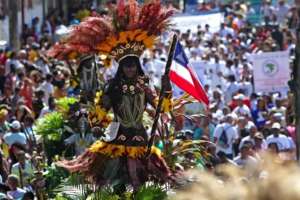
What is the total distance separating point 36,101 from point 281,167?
1424 cm

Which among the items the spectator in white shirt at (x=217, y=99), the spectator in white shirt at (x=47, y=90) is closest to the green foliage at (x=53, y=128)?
the spectator in white shirt at (x=47, y=90)

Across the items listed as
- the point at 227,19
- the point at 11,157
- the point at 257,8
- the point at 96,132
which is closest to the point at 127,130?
the point at 96,132

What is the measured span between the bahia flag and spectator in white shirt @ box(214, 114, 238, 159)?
20.8 ft

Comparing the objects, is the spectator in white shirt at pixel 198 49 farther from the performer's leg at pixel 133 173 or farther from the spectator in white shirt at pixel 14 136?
the performer's leg at pixel 133 173

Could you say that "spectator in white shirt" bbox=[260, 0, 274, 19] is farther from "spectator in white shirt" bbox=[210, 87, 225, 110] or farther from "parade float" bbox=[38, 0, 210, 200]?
"parade float" bbox=[38, 0, 210, 200]

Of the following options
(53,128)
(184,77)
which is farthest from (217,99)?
(184,77)

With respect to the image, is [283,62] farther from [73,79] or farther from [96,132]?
[96,132]

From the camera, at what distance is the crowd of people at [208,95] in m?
12.4

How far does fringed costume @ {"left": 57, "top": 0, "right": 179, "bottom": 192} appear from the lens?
26.6 ft

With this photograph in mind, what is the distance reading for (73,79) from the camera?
42.7 ft

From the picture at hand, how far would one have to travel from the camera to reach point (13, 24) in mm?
24938

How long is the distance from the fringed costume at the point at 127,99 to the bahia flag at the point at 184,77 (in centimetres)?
23

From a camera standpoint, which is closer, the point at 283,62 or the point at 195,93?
the point at 195,93

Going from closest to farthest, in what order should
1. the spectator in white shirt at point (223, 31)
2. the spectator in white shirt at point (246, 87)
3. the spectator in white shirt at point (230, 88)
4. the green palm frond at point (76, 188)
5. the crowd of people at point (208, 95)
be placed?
the green palm frond at point (76, 188) < the crowd of people at point (208, 95) < the spectator in white shirt at point (230, 88) < the spectator in white shirt at point (246, 87) < the spectator in white shirt at point (223, 31)
